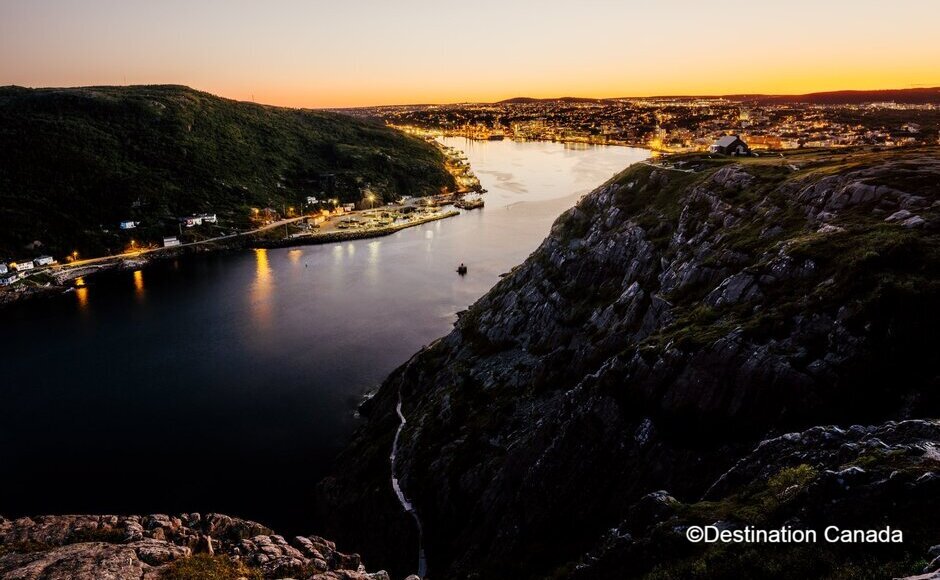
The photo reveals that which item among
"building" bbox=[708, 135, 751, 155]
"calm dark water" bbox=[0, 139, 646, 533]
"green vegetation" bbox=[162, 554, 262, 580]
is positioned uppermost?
"building" bbox=[708, 135, 751, 155]

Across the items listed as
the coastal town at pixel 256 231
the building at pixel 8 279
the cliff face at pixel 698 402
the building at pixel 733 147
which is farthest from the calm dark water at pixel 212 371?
the building at pixel 733 147

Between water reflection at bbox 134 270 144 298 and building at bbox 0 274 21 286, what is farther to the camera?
water reflection at bbox 134 270 144 298

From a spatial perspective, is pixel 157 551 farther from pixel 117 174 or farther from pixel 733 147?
pixel 117 174

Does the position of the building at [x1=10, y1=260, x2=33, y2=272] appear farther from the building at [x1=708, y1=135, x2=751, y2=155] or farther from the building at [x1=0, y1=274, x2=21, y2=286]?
the building at [x1=708, y1=135, x2=751, y2=155]

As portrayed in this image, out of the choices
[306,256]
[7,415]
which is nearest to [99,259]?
[306,256]

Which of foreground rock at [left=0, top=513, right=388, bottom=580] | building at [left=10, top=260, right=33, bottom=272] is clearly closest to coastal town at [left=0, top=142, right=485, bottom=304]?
building at [left=10, top=260, right=33, bottom=272]

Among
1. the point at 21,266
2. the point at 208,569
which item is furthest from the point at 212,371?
the point at 21,266
